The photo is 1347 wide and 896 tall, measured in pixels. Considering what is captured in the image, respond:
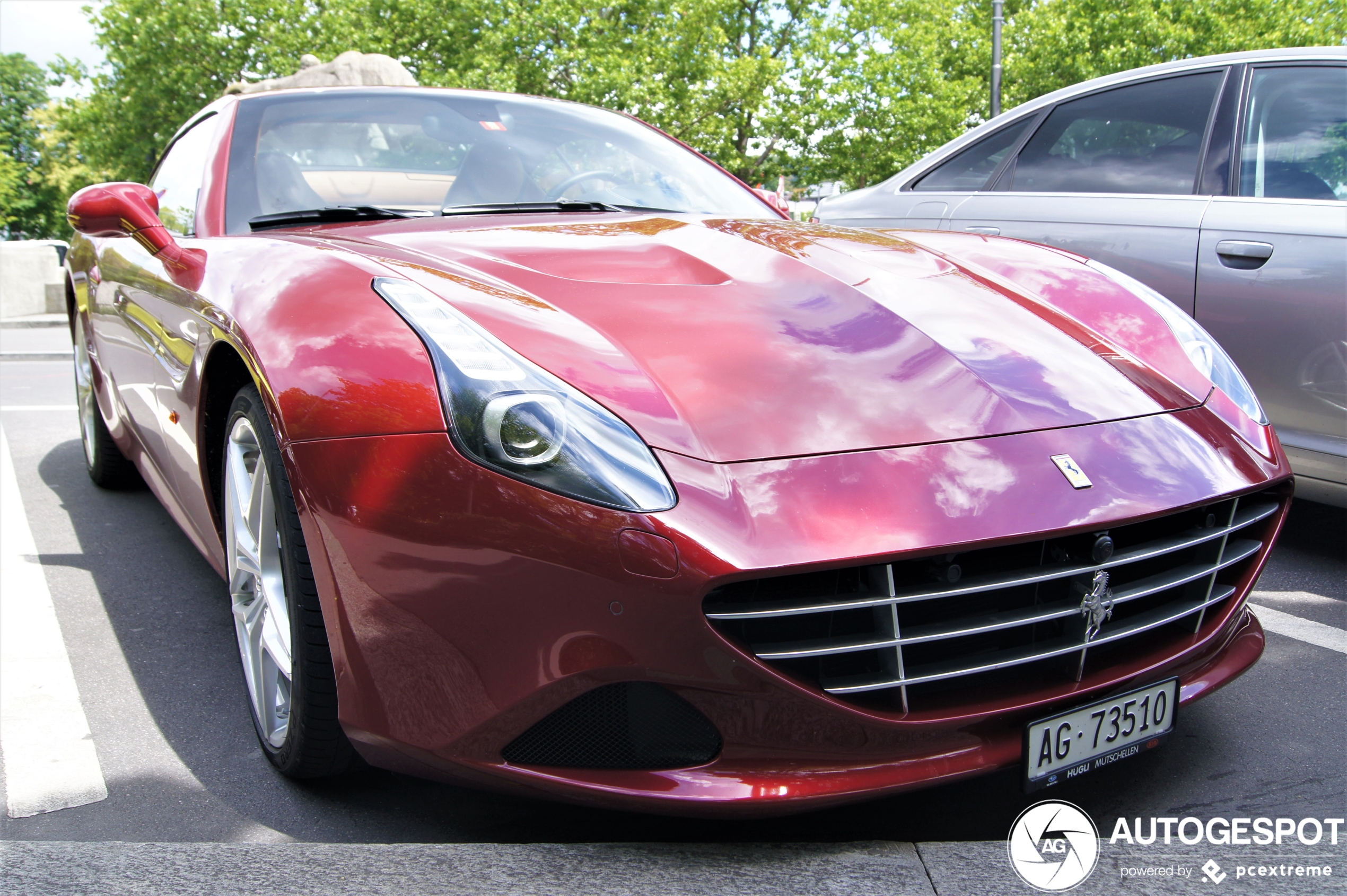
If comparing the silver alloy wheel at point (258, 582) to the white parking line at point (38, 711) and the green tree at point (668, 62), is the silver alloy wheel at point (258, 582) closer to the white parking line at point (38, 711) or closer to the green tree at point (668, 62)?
the white parking line at point (38, 711)

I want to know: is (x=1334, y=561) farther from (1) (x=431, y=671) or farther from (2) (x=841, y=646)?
(1) (x=431, y=671)

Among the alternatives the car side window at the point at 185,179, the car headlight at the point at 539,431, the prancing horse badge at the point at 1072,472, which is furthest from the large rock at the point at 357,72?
the prancing horse badge at the point at 1072,472

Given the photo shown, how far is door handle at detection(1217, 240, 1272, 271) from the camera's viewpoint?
3311 mm

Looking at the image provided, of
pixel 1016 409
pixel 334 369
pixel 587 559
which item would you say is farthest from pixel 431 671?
pixel 1016 409

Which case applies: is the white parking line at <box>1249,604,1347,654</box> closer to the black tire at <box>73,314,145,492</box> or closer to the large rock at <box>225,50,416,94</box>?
the black tire at <box>73,314,145,492</box>

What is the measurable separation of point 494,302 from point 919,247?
125cm

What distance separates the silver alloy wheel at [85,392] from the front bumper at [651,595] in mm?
2862

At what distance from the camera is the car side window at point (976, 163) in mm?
4543

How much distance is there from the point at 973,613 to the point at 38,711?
79.0 inches

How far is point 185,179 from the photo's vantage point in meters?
3.21

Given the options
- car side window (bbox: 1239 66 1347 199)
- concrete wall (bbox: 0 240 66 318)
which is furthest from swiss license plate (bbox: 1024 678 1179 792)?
concrete wall (bbox: 0 240 66 318)

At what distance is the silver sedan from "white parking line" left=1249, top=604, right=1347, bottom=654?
19.4 inches

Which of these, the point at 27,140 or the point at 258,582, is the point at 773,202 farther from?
the point at 27,140

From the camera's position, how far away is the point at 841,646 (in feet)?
4.98
